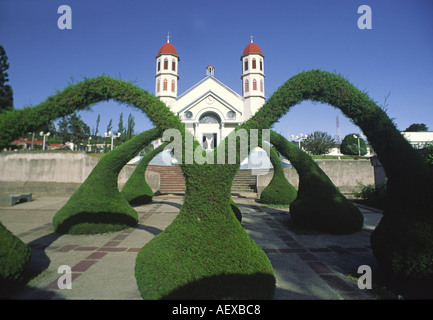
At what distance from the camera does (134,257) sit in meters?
4.93

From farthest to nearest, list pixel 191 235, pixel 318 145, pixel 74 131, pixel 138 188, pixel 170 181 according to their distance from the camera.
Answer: pixel 74 131 → pixel 318 145 → pixel 170 181 → pixel 138 188 → pixel 191 235

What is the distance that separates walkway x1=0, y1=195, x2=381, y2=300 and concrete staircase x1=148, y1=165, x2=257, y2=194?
29.3 ft

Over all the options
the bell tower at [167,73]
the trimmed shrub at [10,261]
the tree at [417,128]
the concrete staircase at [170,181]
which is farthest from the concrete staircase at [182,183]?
the tree at [417,128]

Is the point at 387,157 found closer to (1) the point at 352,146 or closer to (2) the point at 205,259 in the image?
(2) the point at 205,259

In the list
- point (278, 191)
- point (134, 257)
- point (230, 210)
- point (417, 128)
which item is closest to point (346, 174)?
point (278, 191)

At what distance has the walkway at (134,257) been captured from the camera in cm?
348

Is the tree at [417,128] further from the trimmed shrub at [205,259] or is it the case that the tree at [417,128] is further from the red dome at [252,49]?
the trimmed shrub at [205,259]

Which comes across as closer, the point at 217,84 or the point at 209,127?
the point at 209,127

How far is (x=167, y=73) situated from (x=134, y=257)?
34.5m

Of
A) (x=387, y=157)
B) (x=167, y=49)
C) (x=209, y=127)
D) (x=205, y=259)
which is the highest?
(x=167, y=49)

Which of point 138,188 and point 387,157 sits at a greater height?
point 387,157

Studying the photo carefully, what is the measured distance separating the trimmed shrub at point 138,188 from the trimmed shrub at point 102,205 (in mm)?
3934

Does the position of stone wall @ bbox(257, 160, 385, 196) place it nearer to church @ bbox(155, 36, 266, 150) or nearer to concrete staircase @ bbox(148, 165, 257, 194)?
concrete staircase @ bbox(148, 165, 257, 194)
